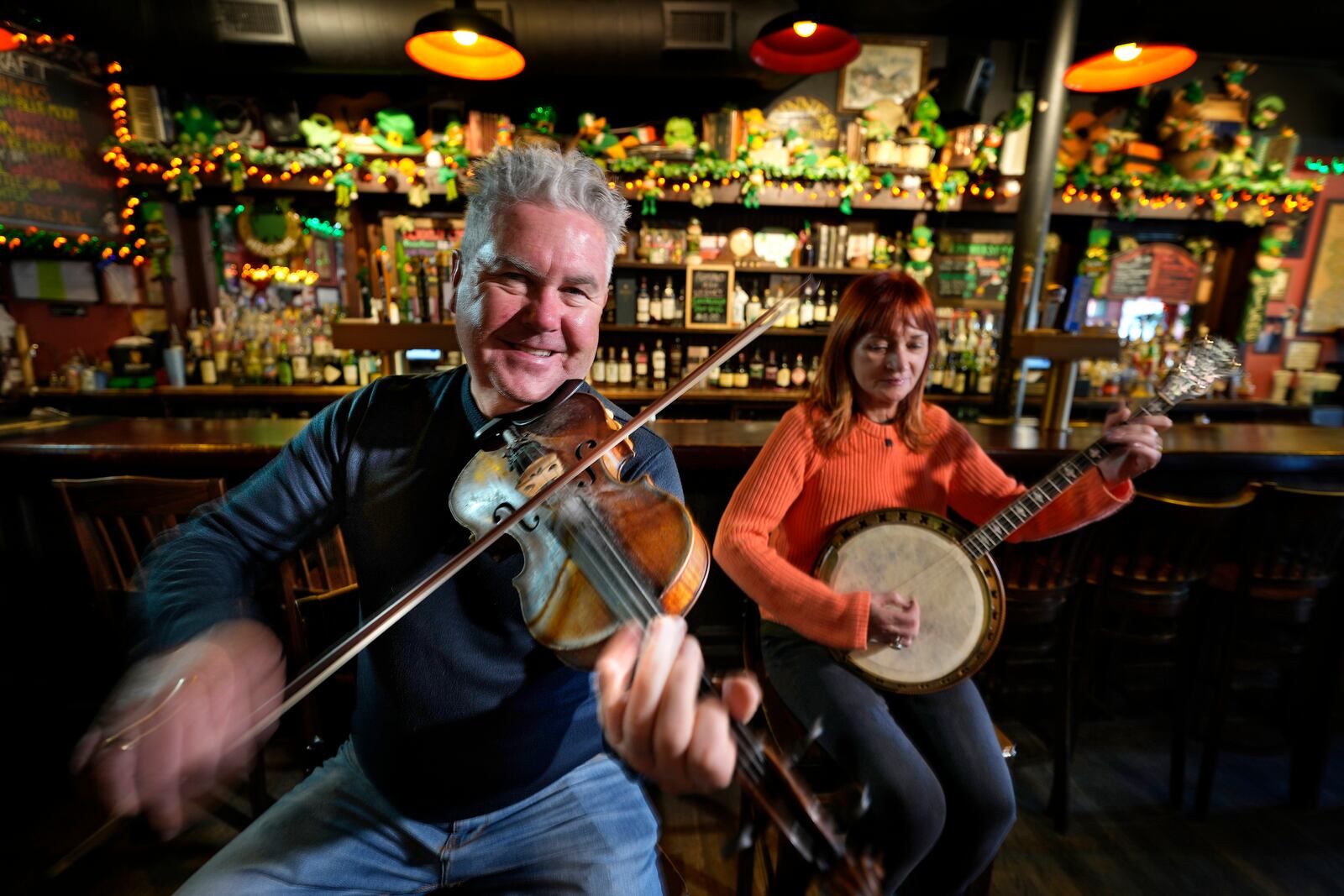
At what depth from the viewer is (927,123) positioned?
4.43 metres

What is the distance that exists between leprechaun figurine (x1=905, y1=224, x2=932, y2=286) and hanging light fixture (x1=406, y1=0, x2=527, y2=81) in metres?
3.20

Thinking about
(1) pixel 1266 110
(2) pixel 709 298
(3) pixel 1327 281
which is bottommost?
(2) pixel 709 298

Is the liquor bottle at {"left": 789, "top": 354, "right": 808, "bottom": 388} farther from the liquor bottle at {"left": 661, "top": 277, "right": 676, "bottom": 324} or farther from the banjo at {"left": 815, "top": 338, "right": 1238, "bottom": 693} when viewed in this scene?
the banjo at {"left": 815, "top": 338, "right": 1238, "bottom": 693}

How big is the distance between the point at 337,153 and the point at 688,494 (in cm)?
380

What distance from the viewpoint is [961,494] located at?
1.78m

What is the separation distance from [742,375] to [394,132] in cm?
315

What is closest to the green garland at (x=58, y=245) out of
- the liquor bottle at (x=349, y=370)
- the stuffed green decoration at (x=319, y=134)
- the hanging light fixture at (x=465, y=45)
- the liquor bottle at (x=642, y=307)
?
the stuffed green decoration at (x=319, y=134)

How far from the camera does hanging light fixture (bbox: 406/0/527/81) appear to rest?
265 centimetres

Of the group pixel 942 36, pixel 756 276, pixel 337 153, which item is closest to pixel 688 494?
pixel 756 276

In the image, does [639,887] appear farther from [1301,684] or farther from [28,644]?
[28,644]

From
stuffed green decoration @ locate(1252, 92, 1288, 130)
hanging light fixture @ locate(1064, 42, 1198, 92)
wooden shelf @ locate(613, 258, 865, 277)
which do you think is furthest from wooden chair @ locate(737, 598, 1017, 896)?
stuffed green decoration @ locate(1252, 92, 1288, 130)

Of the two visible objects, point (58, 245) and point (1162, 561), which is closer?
point (1162, 561)

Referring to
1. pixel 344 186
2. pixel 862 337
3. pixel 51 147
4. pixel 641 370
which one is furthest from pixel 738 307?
pixel 51 147

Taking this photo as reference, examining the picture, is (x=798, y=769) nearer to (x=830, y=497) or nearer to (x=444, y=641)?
(x=830, y=497)
